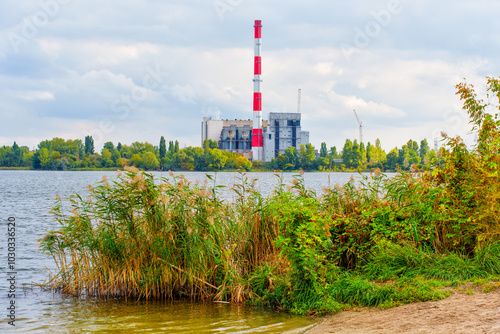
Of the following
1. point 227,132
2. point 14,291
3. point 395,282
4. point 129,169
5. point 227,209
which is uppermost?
point 227,132

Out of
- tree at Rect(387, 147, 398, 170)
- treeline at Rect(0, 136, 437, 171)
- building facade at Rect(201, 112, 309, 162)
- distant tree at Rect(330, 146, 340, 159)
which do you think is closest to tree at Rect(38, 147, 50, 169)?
treeline at Rect(0, 136, 437, 171)

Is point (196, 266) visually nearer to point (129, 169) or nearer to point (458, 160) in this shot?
point (129, 169)

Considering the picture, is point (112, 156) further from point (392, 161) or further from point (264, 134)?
point (264, 134)

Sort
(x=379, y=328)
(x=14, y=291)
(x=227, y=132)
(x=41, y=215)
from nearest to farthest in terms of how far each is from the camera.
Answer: (x=379, y=328), (x=14, y=291), (x=41, y=215), (x=227, y=132)

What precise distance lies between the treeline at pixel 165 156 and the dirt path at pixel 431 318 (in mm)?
69771

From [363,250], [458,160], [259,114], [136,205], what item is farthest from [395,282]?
[259,114]

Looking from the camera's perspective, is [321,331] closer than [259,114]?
Yes

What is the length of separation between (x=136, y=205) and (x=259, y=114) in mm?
102573

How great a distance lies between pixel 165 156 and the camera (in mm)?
101000

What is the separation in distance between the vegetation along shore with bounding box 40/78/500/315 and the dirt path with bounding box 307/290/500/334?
920 millimetres

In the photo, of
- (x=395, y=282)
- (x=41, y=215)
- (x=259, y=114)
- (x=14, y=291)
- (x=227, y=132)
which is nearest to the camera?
(x=395, y=282)

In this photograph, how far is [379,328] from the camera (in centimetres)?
696

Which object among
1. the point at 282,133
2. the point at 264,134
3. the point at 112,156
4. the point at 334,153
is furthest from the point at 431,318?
the point at 282,133

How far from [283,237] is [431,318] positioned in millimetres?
2661
